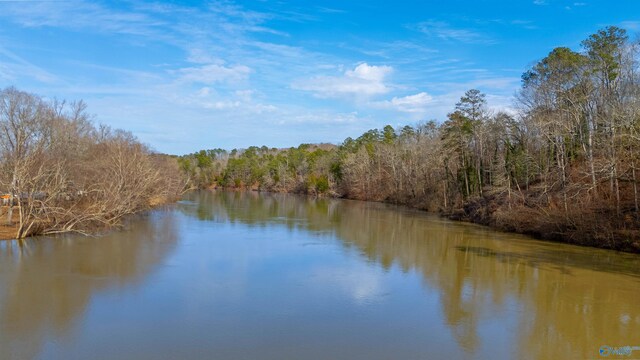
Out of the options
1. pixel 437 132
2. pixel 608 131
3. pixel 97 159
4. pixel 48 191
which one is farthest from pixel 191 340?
pixel 437 132

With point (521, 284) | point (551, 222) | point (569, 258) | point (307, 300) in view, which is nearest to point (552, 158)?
point (551, 222)

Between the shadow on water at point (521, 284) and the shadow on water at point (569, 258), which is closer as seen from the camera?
the shadow on water at point (521, 284)

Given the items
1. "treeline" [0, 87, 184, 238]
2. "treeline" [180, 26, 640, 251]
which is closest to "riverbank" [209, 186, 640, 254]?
"treeline" [180, 26, 640, 251]

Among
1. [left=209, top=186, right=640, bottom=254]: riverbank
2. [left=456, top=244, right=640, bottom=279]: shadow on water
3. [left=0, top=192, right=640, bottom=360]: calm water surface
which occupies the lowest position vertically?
[left=0, top=192, right=640, bottom=360]: calm water surface

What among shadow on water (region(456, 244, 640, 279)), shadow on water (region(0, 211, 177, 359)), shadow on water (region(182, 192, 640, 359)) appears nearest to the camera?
shadow on water (region(0, 211, 177, 359))

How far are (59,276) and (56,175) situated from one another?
24.1 feet

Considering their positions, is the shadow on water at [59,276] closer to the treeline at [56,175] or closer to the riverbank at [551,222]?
the treeline at [56,175]

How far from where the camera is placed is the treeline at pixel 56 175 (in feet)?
69.3

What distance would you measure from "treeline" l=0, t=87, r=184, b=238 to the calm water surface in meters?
1.83

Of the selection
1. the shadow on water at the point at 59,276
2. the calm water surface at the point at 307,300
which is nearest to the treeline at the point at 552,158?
the calm water surface at the point at 307,300

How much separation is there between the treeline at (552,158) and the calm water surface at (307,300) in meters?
2.02

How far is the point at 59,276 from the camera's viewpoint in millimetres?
14430

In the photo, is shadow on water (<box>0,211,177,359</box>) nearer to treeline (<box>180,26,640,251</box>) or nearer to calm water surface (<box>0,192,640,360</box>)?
calm water surface (<box>0,192,640,360</box>)

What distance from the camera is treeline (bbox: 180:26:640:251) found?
70.9 ft
